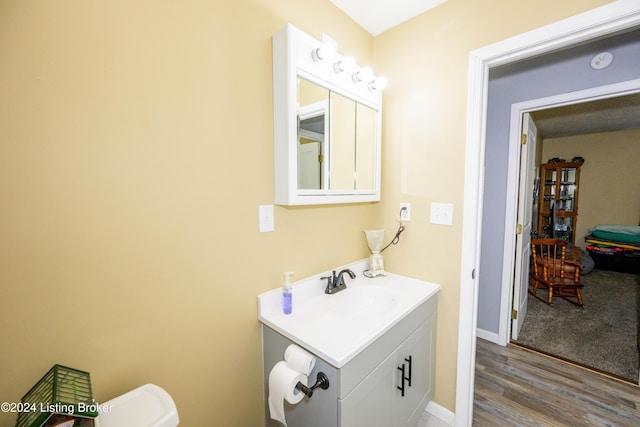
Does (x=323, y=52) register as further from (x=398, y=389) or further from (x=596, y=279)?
(x=596, y=279)

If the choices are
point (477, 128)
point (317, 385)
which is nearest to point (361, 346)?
point (317, 385)

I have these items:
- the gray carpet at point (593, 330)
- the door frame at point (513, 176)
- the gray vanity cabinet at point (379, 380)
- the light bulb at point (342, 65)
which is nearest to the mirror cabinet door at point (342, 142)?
the light bulb at point (342, 65)

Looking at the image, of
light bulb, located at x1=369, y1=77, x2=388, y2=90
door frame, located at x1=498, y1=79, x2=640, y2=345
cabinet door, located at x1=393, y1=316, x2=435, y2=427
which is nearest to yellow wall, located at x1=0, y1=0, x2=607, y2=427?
cabinet door, located at x1=393, y1=316, x2=435, y2=427

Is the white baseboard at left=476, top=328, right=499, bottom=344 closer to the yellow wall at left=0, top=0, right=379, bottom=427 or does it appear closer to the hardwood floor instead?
the hardwood floor

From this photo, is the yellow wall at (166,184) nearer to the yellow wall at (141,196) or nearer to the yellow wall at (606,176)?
the yellow wall at (141,196)

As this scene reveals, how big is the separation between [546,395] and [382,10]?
278 centimetres

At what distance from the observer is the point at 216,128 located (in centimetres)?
107

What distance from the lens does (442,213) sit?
1549 mm

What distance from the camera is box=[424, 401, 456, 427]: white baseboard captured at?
1586 mm

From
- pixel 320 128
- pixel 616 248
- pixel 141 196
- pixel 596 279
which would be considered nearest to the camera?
pixel 141 196

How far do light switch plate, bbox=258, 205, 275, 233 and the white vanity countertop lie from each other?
12.4 inches

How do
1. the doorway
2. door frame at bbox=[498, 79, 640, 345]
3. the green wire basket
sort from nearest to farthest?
the green wire basket
door frame at bbox=[498, 79, 640, 345]
the doorway

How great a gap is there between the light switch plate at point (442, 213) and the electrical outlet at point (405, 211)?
5.8 inches

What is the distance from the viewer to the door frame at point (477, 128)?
1.13 meters
